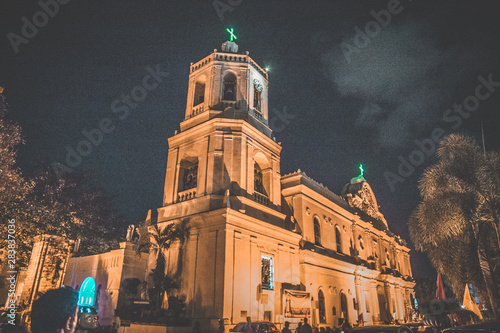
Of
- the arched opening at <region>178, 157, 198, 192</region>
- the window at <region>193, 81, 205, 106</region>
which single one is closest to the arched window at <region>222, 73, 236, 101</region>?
the window at <region>193, 81, 205, 106</region>

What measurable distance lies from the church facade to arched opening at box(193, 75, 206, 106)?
8cm

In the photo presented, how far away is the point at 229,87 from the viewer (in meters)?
23.4

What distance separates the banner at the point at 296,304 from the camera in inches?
725

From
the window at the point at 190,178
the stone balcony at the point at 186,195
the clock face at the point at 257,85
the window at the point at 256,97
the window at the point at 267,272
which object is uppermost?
the clock face at the point at 257,85

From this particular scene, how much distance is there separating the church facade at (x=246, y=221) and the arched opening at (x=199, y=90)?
0.26ft

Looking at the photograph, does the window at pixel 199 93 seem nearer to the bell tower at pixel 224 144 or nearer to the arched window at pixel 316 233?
the bell tower at pixel 224 144

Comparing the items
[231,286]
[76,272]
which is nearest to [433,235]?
[231,286]

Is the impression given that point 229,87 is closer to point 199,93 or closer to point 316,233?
point 199,93

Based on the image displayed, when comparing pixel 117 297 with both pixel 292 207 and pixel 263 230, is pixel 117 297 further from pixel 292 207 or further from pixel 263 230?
pixel 292 207

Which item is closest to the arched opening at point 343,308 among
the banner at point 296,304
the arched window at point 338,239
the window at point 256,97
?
the arched window at point 338,239

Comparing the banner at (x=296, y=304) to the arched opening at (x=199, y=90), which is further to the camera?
the arched opening at (x=199, y=90)

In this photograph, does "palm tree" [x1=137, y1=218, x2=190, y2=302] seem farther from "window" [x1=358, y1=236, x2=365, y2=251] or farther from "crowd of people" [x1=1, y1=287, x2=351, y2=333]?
"window" [x1=358, y1=236, x2=365, y2=251]

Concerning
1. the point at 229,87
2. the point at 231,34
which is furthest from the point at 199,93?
the point at 231,34

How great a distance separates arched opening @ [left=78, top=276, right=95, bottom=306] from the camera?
19.3 meters
